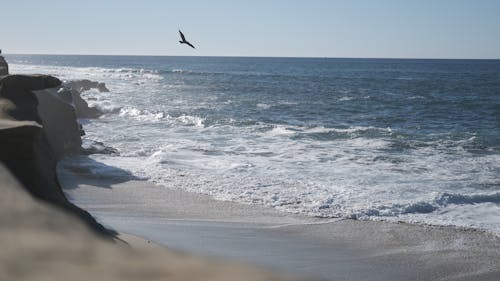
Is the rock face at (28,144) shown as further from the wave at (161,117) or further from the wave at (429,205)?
the wave at (161,117)

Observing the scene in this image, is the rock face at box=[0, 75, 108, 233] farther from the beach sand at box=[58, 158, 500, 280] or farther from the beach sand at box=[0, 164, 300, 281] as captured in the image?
the beach sand at box=[0, 164, 300, 281]

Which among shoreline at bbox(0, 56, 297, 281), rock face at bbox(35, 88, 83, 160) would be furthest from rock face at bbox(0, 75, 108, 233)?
rock face at bbox(35, 88, 83, 160)

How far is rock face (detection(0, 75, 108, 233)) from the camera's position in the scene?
550 centimetres

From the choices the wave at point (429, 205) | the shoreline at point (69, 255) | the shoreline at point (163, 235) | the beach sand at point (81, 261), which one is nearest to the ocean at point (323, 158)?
the wave at point (429, 205)

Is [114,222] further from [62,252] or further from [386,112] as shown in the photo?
[386,112]

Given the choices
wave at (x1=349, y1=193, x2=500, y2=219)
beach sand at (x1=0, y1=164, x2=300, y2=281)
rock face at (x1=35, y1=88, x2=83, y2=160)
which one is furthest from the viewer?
rock face at (x1=35, y1=88, x2=83, y2=160)

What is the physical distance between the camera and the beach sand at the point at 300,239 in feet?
20.9

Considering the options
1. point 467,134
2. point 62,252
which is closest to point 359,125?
point 467,134

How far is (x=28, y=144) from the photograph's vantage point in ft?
19.2

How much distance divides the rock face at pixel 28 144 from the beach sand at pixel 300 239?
4.67 feet

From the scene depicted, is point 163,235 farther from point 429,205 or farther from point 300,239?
point 429,205

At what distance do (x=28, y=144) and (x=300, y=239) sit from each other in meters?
3.76

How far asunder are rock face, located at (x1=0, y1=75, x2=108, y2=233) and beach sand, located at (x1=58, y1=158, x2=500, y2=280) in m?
1.42

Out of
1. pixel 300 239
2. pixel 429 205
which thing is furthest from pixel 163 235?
pixel 429 205
